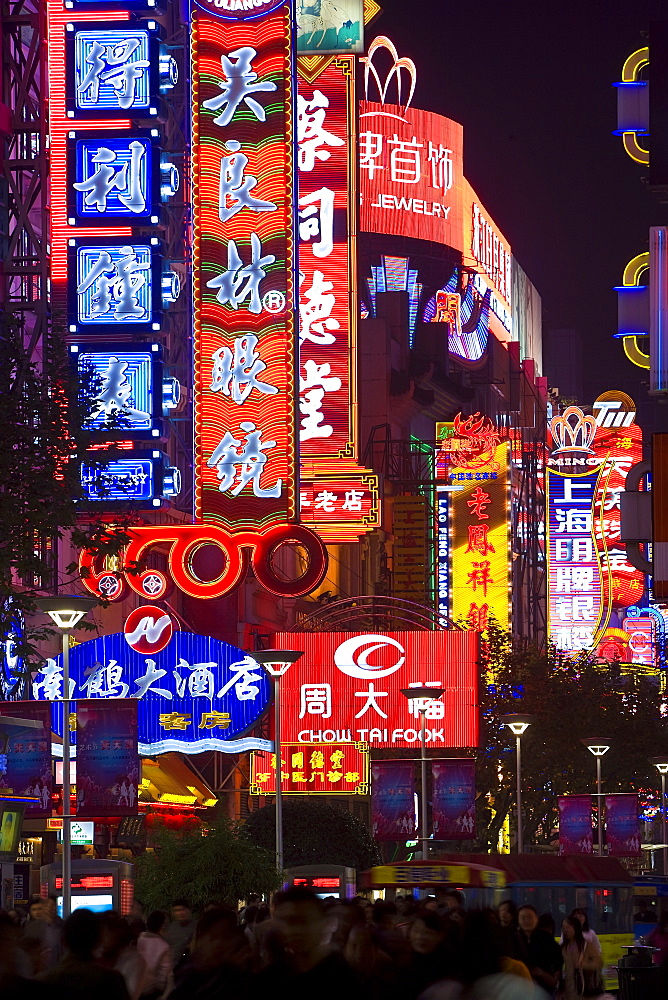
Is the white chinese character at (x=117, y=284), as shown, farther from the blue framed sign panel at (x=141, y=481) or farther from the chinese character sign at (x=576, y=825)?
the chinese character sign at (x=576, y=825)

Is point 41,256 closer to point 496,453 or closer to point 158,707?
point 158,707

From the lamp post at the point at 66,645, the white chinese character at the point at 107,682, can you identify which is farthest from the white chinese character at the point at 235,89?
the lamp post at the point at 66,645

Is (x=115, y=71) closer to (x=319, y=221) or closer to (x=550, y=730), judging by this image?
(x=319, y=221)

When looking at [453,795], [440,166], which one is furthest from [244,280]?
[440,166]

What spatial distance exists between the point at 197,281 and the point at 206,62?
5.20m

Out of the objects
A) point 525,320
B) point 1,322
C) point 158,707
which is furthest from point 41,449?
point 525,320

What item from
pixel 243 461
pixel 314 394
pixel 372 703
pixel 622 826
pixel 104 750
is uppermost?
pixel 314 394

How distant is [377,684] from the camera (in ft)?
151

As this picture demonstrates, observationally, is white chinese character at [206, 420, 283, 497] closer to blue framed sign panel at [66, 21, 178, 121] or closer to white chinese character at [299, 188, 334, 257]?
blue framed sign panel at [66, 21, 178, 121]

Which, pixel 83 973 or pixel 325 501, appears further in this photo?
pixel 325 501

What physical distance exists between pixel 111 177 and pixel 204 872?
18499 millimetres

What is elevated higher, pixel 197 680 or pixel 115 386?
pixel 115 386

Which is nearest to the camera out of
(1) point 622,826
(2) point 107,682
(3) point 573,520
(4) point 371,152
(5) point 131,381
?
(5) point 131,381

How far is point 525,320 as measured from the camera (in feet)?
454
